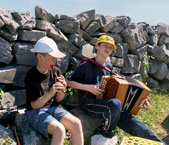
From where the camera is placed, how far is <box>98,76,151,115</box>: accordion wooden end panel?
11.3 feet

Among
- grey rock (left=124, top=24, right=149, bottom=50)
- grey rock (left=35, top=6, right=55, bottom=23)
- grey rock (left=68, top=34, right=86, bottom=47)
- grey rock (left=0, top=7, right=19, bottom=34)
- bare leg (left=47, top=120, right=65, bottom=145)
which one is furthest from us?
grey rock (left=124, top=24, right=149, bottom=50)

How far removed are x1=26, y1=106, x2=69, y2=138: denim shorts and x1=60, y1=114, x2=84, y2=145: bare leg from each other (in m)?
0.11

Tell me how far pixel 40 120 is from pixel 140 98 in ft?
5.20

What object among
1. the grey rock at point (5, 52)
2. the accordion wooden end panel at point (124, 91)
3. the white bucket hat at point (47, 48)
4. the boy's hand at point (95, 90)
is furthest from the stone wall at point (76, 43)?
the accordion wooden end panel at point (124, 91)

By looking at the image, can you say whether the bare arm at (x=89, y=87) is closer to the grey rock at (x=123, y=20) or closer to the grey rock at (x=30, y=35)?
the grey rock at (x=30, y=35)

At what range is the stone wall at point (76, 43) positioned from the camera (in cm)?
351

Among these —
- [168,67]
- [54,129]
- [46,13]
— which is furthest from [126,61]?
[54,129]

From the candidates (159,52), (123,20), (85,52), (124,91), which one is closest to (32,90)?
(124,91)

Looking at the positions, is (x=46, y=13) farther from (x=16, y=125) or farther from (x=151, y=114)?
(x=151, y=114)

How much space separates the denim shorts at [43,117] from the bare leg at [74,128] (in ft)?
0.37

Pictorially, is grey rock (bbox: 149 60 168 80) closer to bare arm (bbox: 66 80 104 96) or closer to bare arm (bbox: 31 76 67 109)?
bare arm (bbox: 66 80 104 96)

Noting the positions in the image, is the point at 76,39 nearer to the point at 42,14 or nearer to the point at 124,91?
the point at 42,14

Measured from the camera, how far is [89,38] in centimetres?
468

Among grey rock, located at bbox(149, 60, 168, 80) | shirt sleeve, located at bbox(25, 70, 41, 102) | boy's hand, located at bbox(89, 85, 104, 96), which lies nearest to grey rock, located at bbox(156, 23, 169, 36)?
grey rock, located at bbox(149, 60, 168, 80)
